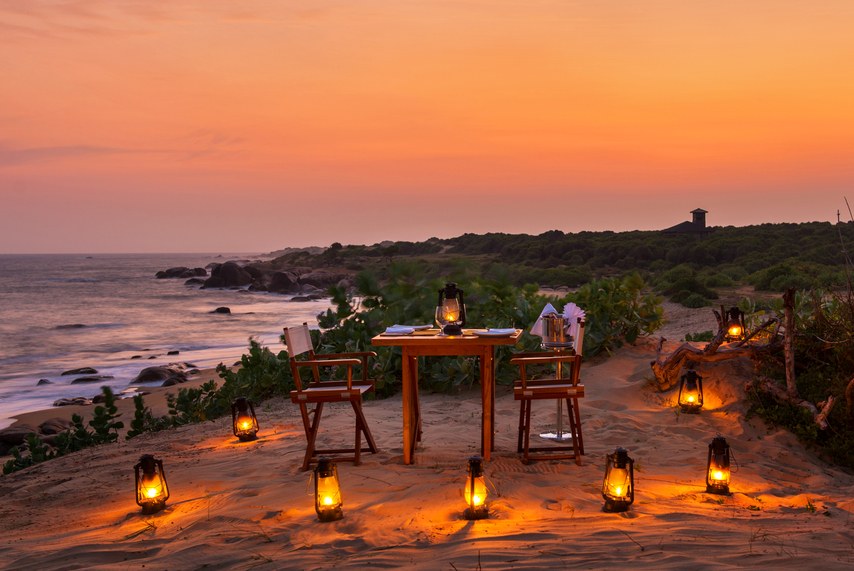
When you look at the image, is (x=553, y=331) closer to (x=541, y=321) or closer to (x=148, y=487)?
(x=541, y=321)

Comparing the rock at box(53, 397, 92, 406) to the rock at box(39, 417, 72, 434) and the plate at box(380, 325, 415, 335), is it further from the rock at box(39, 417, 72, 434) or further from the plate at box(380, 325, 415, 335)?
the plate at box(380, 325, 415, 335)

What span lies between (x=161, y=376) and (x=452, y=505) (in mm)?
10953

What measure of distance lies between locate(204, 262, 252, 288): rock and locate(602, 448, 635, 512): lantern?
4398 centimetres

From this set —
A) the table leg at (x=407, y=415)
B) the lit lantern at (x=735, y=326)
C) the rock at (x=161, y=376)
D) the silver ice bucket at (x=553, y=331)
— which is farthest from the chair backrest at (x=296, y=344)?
the rock at (x=161, y=376)

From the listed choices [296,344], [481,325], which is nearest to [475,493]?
[296,344]

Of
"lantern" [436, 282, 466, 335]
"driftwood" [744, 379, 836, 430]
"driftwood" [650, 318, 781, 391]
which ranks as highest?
"lantern" [436, 282, 466, 335]

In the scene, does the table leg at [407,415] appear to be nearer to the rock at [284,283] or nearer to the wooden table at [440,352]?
the wooden table at [440,352]

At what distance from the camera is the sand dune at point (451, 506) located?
9.61 ft

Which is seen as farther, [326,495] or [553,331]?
[553,331]

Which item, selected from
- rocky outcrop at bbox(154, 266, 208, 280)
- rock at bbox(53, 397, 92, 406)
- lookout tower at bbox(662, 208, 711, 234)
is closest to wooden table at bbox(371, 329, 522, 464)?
rock at bbox(53, 397, 92, 406)

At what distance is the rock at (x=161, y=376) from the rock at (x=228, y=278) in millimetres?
32549

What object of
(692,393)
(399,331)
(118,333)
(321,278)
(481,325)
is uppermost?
(399,331)

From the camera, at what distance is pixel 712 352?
5.93 meters

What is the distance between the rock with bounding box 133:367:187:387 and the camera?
41.5 feet
